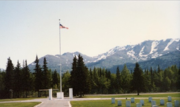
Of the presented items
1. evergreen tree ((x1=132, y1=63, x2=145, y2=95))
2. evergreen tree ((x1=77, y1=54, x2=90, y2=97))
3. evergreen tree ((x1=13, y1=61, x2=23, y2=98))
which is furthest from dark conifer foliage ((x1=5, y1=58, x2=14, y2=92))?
evergreen tree ((x1=132, y1=63, x2=145, y2=95))

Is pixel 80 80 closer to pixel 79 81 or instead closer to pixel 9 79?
pixel 79 81

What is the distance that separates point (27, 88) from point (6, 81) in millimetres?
7758

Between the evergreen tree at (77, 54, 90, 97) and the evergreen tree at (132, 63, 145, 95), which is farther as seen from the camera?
the evergreen tree at (132, 63, 145, 95)

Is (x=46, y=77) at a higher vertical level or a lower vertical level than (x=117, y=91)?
higher

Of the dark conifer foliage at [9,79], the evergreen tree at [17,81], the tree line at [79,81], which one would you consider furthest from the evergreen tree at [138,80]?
the dark conifer foliage at [9,79]

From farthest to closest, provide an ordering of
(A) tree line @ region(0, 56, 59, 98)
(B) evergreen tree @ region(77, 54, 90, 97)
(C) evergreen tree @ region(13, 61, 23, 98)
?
1. (C) evergreen tree @ region(13, 61, 23, 98)
2. (A) tree line @ region(0, 56, 59, 98)
3. (B) evergreen tree @ region(77, 54, 90, 97)

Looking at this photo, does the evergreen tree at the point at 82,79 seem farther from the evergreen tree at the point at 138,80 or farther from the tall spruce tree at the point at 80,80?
the evergreen tree at the point at 138,80

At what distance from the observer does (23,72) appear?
85.6 m

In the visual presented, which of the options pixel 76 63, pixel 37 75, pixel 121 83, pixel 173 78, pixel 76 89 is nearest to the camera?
pixel 76 89

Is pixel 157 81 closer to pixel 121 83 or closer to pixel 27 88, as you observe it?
pixel 121 83

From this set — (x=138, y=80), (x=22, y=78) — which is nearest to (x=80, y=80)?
(x=138, y=80)

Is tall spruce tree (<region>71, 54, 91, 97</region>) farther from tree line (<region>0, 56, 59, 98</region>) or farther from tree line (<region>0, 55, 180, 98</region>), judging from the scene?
tree line (<region>0, 56, 59, 98</region>)

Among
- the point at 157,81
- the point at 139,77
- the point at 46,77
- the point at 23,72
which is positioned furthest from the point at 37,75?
the point at 157,81

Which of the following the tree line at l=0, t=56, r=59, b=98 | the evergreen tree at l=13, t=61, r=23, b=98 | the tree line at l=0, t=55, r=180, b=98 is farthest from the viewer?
the evergreen tree at l=13, t=61, r=23, b=98
